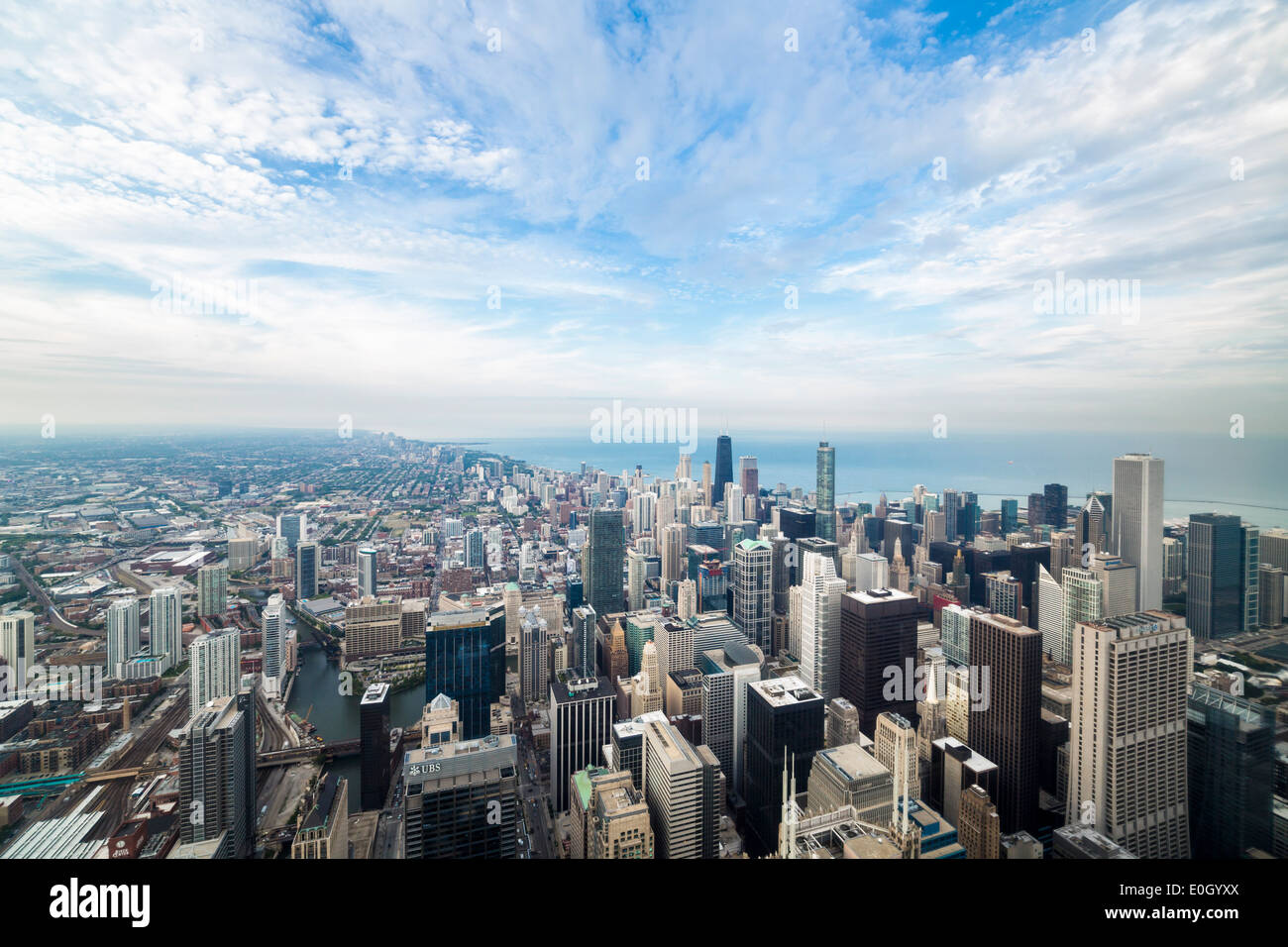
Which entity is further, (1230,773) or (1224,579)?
(1224,579)

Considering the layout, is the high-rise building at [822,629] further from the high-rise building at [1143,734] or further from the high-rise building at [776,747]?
the high-rise building at [1143,734]

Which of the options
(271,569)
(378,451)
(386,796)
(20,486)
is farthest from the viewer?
(378,451)

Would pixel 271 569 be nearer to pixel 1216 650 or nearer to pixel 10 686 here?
pixel 10 686

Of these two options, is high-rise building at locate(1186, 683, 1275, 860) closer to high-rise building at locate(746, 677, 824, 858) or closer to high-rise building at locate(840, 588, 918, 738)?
high-rise building at locate(746, 677, 824, 858)

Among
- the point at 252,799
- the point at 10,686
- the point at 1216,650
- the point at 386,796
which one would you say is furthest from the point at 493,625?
the point at 1216,650

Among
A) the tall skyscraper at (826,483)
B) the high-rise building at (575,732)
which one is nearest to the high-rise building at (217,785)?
the high-rise building at (575,732)

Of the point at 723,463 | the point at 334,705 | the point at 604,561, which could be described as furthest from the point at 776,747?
the point at 723,463

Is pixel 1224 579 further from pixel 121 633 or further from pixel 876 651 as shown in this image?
pixel 121 633
